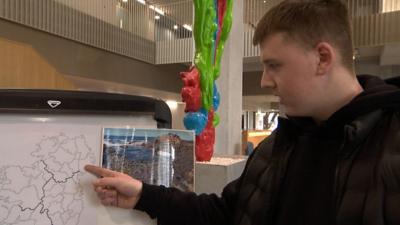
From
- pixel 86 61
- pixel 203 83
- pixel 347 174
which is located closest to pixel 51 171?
pixel 347 174

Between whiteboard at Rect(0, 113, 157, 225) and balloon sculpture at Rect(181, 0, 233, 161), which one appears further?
balloon sculpture at Rect(181, 0, 233, 161)

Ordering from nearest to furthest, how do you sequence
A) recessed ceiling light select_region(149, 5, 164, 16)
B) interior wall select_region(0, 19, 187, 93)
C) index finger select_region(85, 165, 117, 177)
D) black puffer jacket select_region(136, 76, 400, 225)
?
1. black puffer jacket select_region(136, 76, 400, 225)
2. index finger select_region(85, 165, 117, 177)
3. interior wall select_region(0, 19, 187, 93)
4. recessed ceiling light select_region(149, 5, 164, 16)

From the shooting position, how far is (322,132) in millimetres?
1011

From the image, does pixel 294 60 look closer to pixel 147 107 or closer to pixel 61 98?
pixel 147 107

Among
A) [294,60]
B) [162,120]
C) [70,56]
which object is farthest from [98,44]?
[294,60]

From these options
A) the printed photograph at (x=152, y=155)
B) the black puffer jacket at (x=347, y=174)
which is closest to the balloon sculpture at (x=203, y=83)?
the printed photograph at (x=152, y=155)

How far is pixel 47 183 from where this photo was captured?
41.9 inches

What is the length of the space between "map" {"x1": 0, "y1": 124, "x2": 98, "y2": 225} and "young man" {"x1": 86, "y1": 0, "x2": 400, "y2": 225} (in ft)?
0.20

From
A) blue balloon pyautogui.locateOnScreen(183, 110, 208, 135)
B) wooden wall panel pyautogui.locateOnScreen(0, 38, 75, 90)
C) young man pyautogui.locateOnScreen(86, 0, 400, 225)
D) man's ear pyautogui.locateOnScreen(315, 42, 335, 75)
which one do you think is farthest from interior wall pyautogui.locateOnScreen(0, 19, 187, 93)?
man's ear pyautogui.locateOnScreen(315, 42, 335, 75)

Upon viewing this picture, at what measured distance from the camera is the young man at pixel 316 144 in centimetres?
86

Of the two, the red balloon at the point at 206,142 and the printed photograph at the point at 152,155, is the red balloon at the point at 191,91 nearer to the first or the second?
the red balloon at the point at 206,142

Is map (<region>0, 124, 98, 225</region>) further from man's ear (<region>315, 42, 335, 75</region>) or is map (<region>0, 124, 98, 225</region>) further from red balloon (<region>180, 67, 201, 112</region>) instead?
red balloon (<region>180, 67, 201, 112</region>)

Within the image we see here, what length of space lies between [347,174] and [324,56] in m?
0.32

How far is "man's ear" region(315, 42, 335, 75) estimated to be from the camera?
0.94 m
